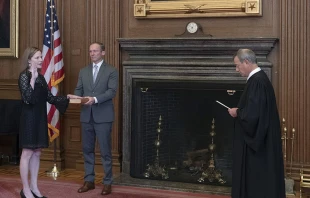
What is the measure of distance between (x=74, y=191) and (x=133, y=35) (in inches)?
91.9

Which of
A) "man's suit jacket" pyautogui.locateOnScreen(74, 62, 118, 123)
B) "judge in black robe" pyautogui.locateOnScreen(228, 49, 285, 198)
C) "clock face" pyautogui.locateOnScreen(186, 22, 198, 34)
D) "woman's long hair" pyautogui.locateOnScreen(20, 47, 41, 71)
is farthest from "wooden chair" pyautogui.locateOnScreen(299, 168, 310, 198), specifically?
"woman's long hair" pyautogui.locateOnScreen(20, 47, 41, 71)

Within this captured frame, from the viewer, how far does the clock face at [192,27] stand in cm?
631

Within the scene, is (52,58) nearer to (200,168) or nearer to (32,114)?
(32,114)

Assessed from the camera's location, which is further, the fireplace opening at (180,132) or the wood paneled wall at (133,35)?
the fireplace opening at (180,132)

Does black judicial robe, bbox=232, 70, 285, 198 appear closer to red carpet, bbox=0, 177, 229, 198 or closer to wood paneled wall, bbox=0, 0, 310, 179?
red carpet, bbox=0, 177, 229, 198

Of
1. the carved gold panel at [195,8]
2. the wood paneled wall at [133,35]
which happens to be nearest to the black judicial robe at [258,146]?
the wood paneled wall at [133,35]

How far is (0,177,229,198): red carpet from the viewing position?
222 inches

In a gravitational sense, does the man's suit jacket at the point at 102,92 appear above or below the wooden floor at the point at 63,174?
above

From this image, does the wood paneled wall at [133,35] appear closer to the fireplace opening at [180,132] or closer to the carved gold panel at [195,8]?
the carved gold panel at [195,8]

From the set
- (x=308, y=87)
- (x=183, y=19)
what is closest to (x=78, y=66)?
(x=183, y=19)

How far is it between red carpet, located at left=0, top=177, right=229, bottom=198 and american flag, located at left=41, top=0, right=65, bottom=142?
0.91m

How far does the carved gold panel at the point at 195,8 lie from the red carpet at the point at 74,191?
7.67ft

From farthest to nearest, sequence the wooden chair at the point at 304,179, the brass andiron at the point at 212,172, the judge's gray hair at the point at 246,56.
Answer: the brass andiron at the point at 212,172 < the wooden chair at the point at 304,179 < the judge's gray hair at the point at 246,56

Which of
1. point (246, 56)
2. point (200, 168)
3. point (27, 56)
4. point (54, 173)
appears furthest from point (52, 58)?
point (246, 56)
